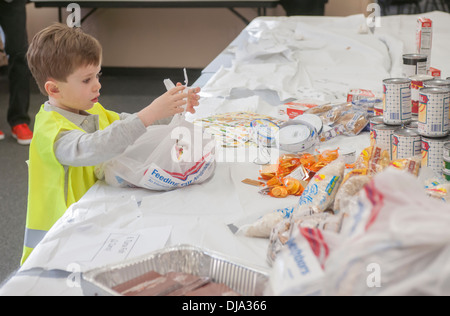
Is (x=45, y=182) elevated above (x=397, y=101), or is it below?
below

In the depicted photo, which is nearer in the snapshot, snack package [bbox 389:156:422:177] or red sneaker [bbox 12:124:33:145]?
snack package [bbox 389:156:422:177]

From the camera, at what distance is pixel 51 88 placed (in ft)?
5.05

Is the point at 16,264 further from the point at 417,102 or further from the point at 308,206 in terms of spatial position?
the point at 417,102

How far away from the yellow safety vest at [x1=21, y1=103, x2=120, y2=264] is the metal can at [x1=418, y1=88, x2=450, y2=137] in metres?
0.91

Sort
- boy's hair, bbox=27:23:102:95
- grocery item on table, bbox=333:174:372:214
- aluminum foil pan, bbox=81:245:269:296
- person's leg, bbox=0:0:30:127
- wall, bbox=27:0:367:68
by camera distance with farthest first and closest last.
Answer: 1. wall, bbox=27:0:367:68
2. person's leg, bbox=0:0:30:127
3. boy's hair, bbox=27:23:102:95
4. grocery item on table, bbox=333:174:372:214
5. aluminum foil pan, bbox=81:245:269:296

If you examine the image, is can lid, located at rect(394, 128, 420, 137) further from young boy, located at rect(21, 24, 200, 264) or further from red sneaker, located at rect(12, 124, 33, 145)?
red sneaker, located at rect(12, 124, 33, 145)

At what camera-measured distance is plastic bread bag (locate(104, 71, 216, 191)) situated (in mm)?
1471

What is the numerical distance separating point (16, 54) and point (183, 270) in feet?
9.80

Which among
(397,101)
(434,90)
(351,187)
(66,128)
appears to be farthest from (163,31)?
(351,187)

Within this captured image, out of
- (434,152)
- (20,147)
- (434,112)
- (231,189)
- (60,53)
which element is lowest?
(20,147)

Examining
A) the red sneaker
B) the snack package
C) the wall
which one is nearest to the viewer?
the snack package

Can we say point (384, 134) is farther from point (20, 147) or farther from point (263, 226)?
point (20, 147)
